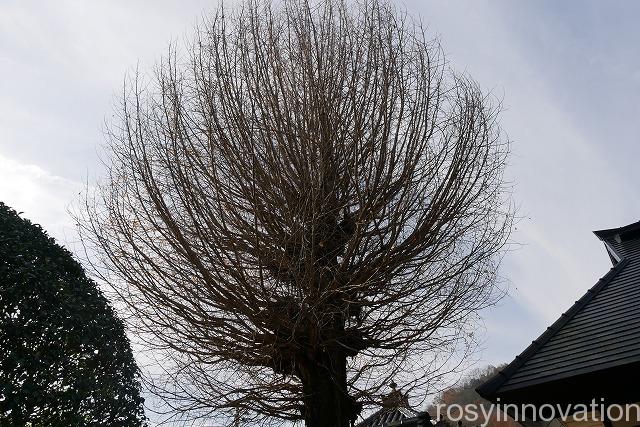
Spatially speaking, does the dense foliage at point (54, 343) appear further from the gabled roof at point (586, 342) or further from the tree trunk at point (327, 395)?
the gabled roof at point (586, 342)

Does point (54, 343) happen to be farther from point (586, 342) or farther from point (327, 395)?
point (586, 342)

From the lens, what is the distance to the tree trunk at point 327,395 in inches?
211

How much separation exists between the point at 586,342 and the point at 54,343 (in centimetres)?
595

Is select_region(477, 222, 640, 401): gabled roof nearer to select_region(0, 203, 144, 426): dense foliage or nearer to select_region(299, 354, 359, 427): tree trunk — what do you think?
select_region(299, 354, 359, 427): tree trunk

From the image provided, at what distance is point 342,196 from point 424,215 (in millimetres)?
925

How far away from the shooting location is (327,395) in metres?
5.46

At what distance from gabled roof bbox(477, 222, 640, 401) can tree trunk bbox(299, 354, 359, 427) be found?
1898 mm

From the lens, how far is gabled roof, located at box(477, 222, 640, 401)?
6.21 metres

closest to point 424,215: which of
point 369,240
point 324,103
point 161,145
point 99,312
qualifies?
point 369,240

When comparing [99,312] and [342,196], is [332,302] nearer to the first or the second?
[342,196]

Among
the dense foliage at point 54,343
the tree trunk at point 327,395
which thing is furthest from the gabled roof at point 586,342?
the dense foliage at point 54,343

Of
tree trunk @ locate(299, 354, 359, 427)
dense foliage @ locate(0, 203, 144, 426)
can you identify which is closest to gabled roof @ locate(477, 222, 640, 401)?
tree trunk @ locate(299, 354, 359, 427)

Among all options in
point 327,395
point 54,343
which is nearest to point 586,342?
point 327,395

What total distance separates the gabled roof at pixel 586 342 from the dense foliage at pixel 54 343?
4110 millimetres
